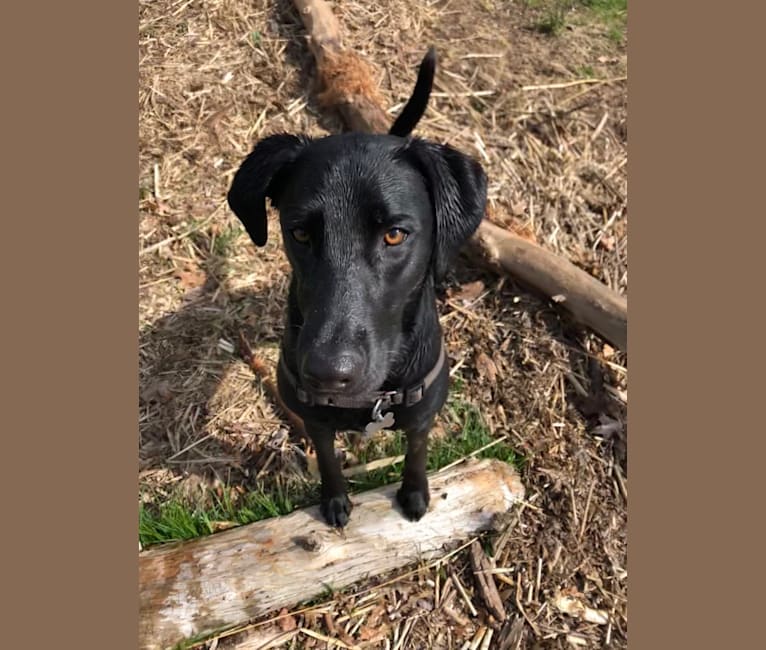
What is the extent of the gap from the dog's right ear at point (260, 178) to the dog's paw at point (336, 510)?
1442 millimetres

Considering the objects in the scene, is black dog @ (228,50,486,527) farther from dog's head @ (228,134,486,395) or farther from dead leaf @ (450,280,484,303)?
dead leaf @ (450,280,484,303)

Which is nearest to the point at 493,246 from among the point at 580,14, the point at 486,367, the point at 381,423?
the point at 486,367

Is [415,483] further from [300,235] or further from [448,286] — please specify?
[448,286]

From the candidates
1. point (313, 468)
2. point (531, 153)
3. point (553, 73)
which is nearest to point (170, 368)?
point (313, 468)

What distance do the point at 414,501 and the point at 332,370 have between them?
142 centimetres

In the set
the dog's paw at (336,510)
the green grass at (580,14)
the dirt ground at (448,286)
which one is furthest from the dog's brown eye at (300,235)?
the green grass at (580,14)

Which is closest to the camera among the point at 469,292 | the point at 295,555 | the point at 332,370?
the point at 332,370

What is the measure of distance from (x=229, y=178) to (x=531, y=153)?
254cm

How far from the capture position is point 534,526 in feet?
11.0

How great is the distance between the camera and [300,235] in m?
2.32

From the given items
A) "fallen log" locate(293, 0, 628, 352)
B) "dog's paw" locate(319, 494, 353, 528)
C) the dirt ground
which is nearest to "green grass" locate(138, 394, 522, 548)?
the dirt ground

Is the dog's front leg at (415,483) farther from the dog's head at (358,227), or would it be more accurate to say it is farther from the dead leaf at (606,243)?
the dead leaf at (606,243)

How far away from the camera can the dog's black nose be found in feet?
6.64

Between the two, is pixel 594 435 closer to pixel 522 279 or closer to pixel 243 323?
pixel 522 279
